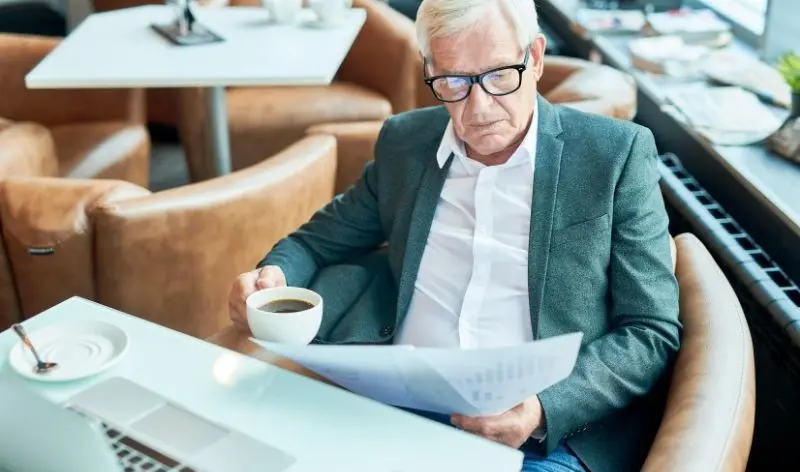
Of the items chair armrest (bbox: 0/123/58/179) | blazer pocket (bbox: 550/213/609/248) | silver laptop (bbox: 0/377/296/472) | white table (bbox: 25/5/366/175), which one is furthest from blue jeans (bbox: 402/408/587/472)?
chair armrest (bbox: 0/123/58/179)

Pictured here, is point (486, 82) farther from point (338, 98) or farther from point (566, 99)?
point (338, 98)

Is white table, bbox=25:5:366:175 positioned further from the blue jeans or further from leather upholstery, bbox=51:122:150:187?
the blue jeans

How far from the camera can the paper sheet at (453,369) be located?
1.19 meters

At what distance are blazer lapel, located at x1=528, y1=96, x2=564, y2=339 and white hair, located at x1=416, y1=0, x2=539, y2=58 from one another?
178mm

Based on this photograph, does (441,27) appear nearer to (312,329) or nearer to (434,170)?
(434,170)

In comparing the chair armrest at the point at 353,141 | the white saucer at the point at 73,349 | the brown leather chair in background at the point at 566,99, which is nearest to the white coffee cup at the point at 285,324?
the white saucer at the point at 73,349

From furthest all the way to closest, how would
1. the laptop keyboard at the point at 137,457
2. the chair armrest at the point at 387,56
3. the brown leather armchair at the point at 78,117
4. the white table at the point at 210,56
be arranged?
1. the chair armrest at the point at 387,56
2. the brown leather armchair at the point at 78,117
3. the white table at the point at 210,56
4. the laptop keyboard at the point at 137,457

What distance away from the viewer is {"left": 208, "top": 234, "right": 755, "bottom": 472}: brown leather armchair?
128 cm

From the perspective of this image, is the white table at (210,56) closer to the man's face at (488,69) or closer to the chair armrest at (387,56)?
the chair armrest at (387,56)

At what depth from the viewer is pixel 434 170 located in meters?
1.76

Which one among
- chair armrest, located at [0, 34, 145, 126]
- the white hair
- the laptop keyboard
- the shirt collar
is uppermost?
the white hair

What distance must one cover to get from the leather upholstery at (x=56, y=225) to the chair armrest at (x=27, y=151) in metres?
0.37

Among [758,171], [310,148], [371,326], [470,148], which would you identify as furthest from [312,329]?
[758,171]

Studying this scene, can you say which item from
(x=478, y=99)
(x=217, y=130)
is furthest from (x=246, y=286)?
(x=217, y=130)
